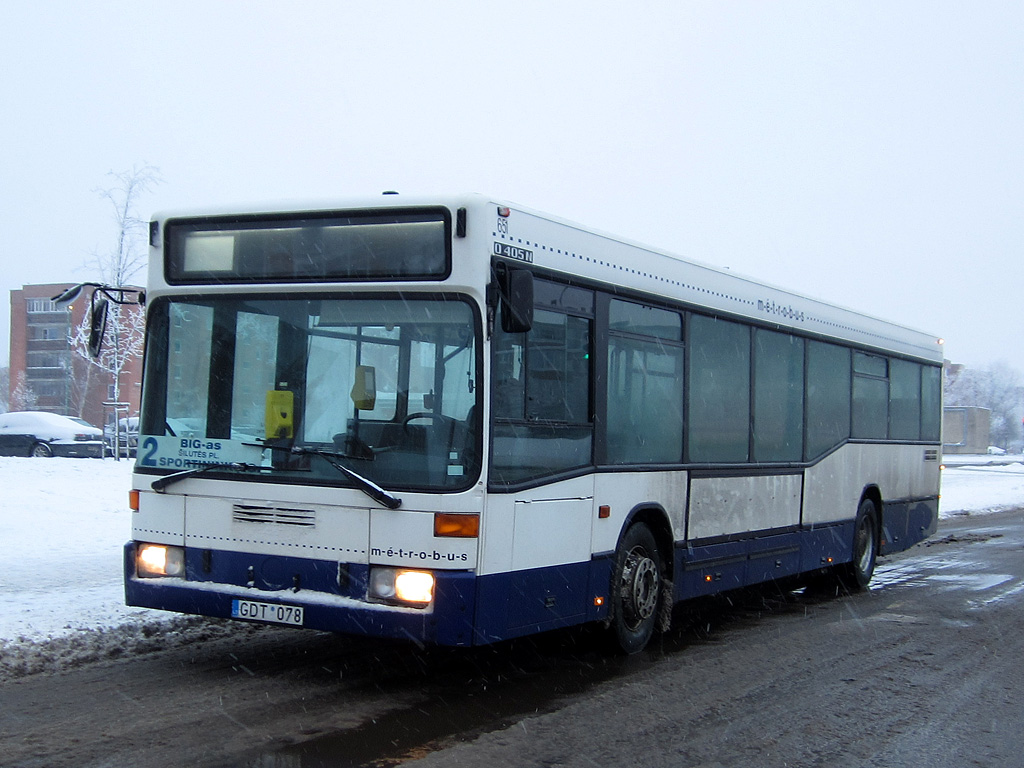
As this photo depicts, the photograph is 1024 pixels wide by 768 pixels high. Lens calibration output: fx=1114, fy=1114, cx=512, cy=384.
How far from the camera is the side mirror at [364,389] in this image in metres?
6.41

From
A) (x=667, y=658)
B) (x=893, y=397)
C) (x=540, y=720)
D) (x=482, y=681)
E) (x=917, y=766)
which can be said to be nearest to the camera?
(x=917, y=766)

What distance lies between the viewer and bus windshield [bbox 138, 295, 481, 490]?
6324 millimetres

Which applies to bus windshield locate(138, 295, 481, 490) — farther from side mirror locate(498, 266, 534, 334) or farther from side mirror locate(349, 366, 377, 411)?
side mirror locate(498, 266, 534, 334)

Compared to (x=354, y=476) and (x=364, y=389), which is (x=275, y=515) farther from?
(x=364, y=389)

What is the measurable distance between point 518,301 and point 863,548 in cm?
767

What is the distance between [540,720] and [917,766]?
1954mm

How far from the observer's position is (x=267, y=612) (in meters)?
6.48

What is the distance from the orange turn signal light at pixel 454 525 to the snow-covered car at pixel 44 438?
85.3 feet

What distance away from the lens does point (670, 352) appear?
8586mm

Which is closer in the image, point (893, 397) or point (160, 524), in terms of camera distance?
point (160, 524)

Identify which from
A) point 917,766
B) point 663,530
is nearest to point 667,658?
point 663,530

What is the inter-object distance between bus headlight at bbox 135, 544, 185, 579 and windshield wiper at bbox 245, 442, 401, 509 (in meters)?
0.96

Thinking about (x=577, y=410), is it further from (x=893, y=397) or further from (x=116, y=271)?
(x=116, y=271)

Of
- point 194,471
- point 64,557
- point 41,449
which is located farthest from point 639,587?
point 41,449
